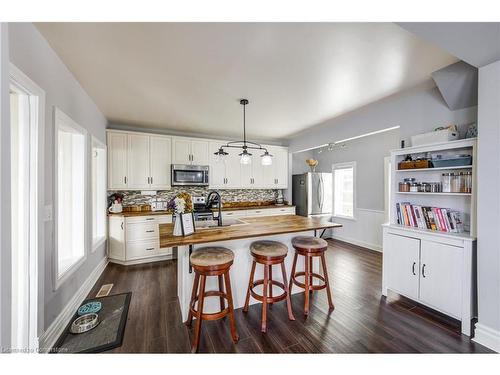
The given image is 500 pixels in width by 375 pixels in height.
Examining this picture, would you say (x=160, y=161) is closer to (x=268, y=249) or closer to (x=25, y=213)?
(x=25, y=213)

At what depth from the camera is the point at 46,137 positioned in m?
1.66

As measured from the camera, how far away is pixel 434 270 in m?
2.07

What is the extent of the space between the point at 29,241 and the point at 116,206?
2432 mm

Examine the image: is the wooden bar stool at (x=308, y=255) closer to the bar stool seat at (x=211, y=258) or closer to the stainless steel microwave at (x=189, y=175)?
the bar stool seat at (x=211, y=258)

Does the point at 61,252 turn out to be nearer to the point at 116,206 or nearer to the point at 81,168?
the point at 81,168

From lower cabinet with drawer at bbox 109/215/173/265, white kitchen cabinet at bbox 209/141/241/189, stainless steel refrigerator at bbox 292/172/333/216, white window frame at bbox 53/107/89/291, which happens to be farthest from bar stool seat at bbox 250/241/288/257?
stainless steel refrigerator at bbox 292/172/333/216

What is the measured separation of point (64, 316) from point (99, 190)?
6.72ft

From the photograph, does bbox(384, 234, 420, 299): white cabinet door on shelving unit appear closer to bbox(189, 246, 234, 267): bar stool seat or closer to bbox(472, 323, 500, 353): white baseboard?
bbox(472, 323, 500, 353): white baseboard

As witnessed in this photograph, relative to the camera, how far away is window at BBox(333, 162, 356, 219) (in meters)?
4.96

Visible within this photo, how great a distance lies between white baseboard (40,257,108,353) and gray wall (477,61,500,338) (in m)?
3.52

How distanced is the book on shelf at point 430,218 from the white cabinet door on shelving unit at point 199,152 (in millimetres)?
3492

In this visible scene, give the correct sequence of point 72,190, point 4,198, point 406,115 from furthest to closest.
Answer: point 406,115
point 72,190
point 4,198

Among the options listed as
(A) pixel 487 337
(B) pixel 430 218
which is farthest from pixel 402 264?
(A) pixel 487 337
